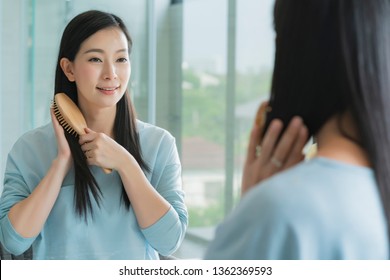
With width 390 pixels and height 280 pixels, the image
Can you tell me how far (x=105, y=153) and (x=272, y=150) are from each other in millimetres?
511

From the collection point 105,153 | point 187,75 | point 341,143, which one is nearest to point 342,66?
point 341,143

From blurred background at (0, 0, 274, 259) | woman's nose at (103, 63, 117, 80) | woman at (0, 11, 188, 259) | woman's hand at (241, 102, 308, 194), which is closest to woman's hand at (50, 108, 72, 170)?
woman at (0, 11, 188, 259)

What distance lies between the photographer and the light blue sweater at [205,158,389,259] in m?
0.41

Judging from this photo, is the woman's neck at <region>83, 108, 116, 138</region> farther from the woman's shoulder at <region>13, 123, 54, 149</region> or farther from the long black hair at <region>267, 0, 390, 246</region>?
the long black hair at <region>267, 0, 390, 246</region>

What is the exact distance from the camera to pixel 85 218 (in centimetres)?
97

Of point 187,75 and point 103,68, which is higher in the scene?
point 103,68

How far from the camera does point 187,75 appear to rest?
212cm

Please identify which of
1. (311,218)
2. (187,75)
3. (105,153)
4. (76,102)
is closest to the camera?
(311,218)

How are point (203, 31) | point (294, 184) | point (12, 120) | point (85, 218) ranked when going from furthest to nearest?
point (203, 31) → point (12, 120) → point (85, 218) → point (294, 184)

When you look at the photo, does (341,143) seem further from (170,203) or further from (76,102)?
(76,102)

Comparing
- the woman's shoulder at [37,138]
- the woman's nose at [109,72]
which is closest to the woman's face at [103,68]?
the woman's nose at [109,72]

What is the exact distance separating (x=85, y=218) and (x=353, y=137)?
2.01 ft
